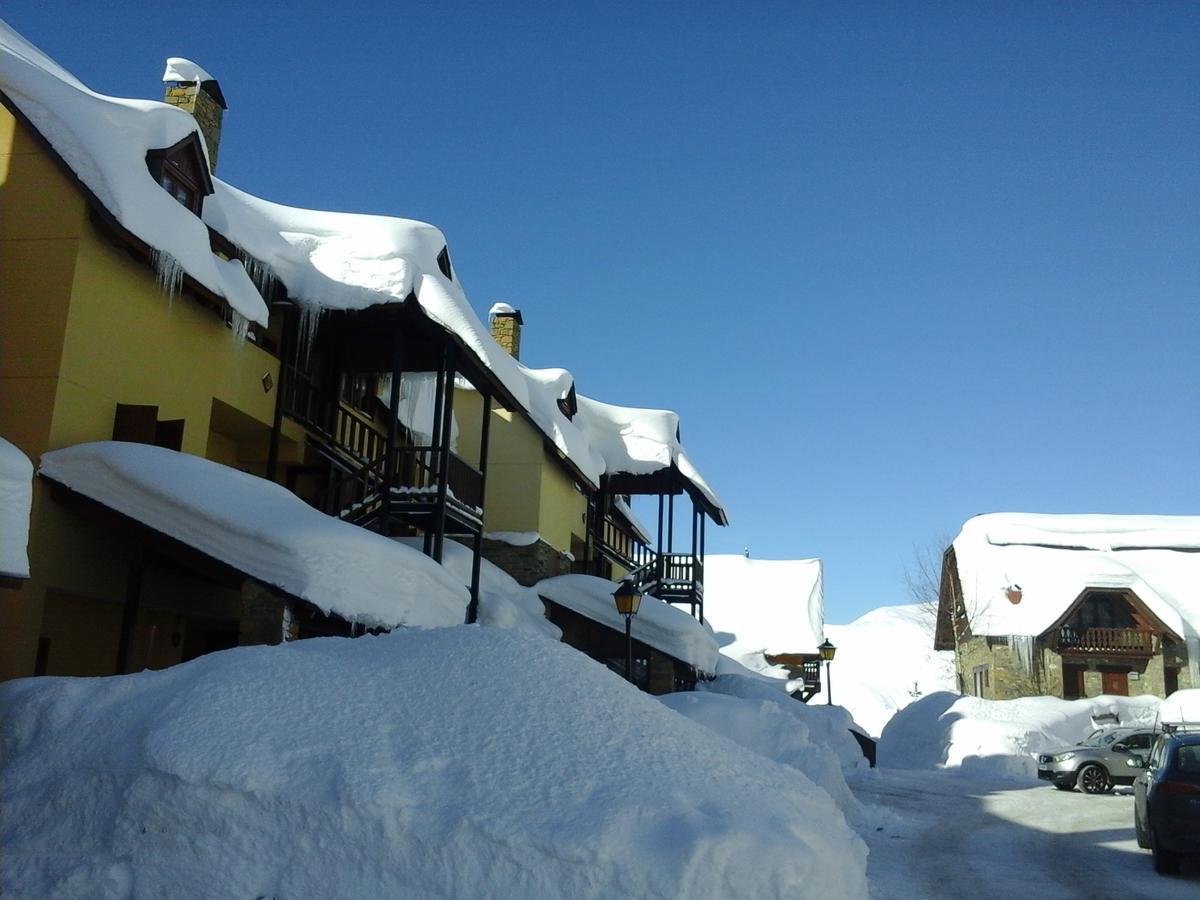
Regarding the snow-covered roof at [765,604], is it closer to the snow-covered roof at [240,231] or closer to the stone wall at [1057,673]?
the stone wall at [1057,673]

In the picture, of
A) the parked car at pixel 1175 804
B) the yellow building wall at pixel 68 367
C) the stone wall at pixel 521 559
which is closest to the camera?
the parked car at pixel 1175 804

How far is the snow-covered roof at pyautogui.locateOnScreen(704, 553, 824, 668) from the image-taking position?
4884 cm

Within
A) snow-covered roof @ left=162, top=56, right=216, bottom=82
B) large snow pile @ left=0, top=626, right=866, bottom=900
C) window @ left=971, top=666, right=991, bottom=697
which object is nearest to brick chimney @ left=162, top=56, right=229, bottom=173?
snow-covered roof @ left=162, top=56, right=216, bottom=82

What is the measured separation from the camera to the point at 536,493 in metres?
23.2

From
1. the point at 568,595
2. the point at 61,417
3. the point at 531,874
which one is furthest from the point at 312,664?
the point at 568,595

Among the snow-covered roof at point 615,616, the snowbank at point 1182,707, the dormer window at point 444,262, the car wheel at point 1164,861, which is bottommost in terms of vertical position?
the car wheel at point 1164,861

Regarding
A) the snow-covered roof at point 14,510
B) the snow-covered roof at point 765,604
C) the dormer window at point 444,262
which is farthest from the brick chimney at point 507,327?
the snow-covered roof at point 765,604

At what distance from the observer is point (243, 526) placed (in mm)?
10773

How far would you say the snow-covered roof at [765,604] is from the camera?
4884 cm

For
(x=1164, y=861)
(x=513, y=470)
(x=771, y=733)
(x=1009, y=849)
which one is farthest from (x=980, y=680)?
(x=1164, y=861)

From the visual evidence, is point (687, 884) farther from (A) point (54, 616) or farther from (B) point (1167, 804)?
(A) point (54, 616)

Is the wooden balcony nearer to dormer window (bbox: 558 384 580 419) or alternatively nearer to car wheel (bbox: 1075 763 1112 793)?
car wheel (bbox: 1075 763 1112 793)

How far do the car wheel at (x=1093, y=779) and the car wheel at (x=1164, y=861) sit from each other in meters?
Answer: 10.5

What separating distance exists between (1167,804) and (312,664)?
300 inches
